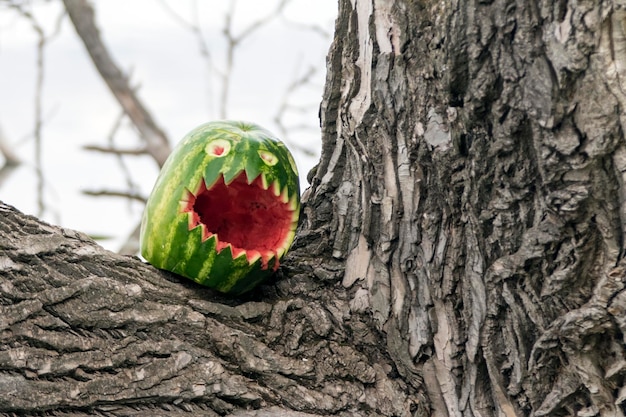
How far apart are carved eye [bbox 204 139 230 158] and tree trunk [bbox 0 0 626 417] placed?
0.29 meters

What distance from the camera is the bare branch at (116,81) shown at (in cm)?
418

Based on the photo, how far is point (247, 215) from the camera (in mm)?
1687

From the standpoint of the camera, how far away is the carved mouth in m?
1.55

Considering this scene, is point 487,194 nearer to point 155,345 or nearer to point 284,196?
point 284,196

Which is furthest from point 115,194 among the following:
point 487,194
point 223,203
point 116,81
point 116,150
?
point 487,194

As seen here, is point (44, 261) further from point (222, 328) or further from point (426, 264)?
point (426, 264)

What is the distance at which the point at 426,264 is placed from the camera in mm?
1523

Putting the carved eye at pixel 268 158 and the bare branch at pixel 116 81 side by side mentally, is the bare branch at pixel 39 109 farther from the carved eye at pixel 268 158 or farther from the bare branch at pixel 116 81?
the carved eye at pixel 268 158

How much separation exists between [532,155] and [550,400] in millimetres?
508

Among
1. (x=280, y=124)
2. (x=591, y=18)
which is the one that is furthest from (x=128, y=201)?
(x=591, y=18)

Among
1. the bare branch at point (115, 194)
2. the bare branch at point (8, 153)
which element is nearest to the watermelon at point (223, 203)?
the bare branch at point (115, 194)

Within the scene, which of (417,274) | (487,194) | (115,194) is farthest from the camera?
(115,194)

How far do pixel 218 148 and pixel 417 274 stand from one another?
530 mm

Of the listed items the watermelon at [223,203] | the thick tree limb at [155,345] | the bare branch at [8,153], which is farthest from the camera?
the bare branch at [8,153]
